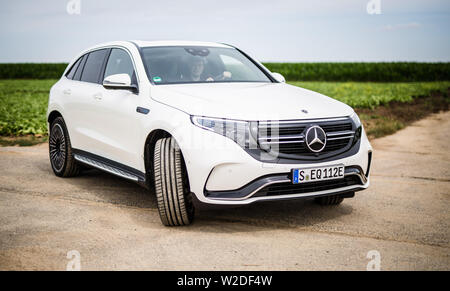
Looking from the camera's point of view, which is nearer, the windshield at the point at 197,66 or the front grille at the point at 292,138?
the front grille at the point at 292,138

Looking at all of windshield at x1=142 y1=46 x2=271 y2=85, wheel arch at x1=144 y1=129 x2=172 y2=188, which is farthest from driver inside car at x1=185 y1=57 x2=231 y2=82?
wheel arch at x1=144 y1=129 x2=172 y2=188

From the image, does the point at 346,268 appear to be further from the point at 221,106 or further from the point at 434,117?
the point at 434,117

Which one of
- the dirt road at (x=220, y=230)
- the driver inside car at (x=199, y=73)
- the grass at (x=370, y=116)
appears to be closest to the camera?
the dirt road at (x=220, y=230)

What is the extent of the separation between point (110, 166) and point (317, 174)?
254 centimetres

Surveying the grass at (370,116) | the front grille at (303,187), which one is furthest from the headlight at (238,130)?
the grass at (370,116)

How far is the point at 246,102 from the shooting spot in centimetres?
475

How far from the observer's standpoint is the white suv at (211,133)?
4.44 m

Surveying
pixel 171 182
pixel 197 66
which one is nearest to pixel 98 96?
pixel 197 66

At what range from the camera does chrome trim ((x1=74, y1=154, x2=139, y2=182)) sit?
18.1ft

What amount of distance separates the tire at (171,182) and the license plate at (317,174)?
970 mm

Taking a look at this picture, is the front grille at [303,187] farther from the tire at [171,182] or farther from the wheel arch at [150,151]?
the wheel arch at [150,151]

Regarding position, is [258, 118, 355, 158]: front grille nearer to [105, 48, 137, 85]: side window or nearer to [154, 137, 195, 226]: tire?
[154, 137, 195, 226]: tire

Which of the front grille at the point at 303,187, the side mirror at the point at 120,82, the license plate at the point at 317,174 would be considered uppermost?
the side mirror at the point at 120,82

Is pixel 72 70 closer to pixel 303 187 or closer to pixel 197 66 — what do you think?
Answer: pixel 197 66
